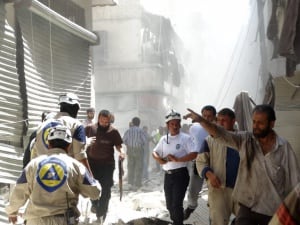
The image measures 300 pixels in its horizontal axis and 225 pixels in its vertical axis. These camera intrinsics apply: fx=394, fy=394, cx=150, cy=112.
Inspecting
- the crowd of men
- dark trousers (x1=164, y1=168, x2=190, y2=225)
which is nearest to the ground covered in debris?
dark trousers (x1=164, y1=168, x2=190, y2=225)

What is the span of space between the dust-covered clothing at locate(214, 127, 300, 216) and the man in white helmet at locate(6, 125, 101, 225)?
1298 mm

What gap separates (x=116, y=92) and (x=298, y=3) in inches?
683

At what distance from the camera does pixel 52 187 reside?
10.2ft

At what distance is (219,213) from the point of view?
428 cm

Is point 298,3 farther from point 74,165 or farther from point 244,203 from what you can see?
point 74,165

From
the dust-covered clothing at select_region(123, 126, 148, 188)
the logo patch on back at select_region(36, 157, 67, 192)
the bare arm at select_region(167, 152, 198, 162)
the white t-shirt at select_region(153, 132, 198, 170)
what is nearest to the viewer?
the logo patch on back at select_region(36, 157, 67, 192)

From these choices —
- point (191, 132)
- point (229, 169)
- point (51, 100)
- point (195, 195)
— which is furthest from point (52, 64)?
point (229, 169)

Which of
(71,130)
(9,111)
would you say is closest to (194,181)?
(71,130)

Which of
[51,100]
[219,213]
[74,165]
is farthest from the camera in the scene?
[51,100]

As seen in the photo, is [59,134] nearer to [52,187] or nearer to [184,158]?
[52,187]

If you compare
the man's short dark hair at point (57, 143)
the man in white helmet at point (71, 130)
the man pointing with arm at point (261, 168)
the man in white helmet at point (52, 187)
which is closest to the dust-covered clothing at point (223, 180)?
the man pointing with arm at point (261, 168)

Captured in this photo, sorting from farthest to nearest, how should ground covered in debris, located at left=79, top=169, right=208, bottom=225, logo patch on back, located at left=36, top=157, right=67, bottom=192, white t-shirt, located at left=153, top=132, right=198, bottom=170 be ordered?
ground covered in debris, located at left=79, top=169, right=208, bottom=225 → white t-shirt, located at left=153, top=132, right=198, bottom=170 → logo patch on back, located at left=36, top=157, right=67, bottom=192

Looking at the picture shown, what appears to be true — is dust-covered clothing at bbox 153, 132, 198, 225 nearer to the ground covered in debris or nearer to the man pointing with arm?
the ground covered in debris

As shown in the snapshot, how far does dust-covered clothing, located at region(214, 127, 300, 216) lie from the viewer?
3260 mm
